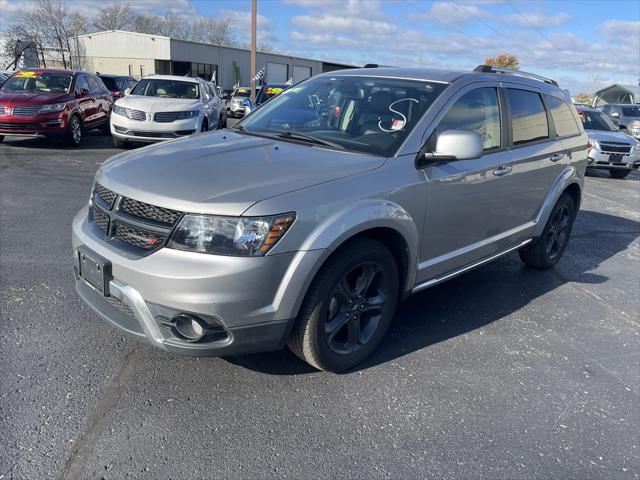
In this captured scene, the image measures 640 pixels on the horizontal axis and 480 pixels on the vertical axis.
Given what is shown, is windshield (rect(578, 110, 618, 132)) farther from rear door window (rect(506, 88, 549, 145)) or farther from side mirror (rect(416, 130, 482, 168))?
side mirror (rect(416, 130, 482, 168))

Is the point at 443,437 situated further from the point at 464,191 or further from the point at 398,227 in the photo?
the point at 464,191

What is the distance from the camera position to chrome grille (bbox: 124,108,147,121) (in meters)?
11.1

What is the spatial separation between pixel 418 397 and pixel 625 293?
3169 millimetres

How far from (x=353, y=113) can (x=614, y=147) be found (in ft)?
37.4

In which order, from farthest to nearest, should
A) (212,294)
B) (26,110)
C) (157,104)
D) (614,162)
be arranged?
(614,162), (157,104), (26,110), (212,294)

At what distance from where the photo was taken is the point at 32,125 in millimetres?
10836

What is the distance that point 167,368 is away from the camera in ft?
10.4

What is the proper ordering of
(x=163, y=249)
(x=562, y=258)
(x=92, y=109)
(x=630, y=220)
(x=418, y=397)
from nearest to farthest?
(x=163, y=249) < (x=418, y=397) < (x=562, y=258) < (x=630, y=220) < (x=92, y=109)

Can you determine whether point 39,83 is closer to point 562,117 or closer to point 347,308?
point 562,117

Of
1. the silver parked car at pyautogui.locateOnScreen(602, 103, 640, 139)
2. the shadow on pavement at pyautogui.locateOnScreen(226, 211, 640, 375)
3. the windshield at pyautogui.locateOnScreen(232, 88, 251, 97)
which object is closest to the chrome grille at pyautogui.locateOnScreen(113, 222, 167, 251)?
the shadow on pavement at pyautogui.locateOnScreen(226, 211, 640, 375)

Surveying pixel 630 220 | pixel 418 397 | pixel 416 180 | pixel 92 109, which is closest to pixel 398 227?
pixel 416 180

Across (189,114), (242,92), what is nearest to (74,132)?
(189,114)

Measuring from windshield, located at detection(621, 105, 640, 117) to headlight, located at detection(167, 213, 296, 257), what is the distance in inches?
835

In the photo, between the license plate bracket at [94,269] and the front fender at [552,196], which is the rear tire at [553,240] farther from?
the license plate bracket at [94,269]
